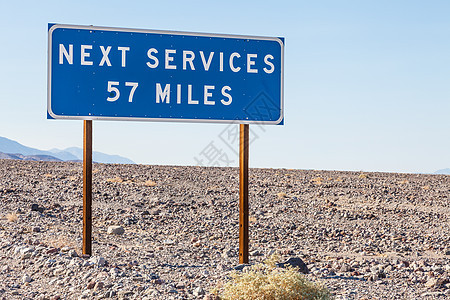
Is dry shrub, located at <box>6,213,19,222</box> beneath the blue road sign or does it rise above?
beneath

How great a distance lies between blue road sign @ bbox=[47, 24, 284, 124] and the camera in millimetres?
8188

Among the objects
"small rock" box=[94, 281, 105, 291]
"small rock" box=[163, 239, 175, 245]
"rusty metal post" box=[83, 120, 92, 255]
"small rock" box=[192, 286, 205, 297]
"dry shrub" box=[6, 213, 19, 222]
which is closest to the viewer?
"small rock" box=[192, 286, 205, 297]

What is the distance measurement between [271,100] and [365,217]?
8.50m

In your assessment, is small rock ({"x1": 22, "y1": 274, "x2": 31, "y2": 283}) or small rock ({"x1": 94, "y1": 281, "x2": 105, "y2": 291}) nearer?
small rock ({"x1": 94, "y1": 281, "x2": 105, "y2": 291})

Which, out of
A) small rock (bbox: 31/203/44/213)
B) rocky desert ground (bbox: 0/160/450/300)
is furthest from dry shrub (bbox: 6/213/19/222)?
small rock (bbox: 31/203/44/213)

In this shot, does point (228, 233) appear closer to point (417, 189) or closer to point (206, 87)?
point (206, 87)

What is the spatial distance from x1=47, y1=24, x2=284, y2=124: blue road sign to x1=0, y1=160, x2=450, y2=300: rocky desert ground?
2711 millimetres

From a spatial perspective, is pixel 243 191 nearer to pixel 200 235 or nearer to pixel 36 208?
pixel 200 235

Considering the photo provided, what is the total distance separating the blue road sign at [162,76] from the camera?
322 inches

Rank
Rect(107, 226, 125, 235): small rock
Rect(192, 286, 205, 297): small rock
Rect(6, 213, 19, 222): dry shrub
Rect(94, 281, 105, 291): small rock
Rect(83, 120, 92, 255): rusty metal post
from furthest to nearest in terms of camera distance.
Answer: Rect(6, 213, 19, 222): dry shrub, Rect(107, 226, 125, 235): small rock, Rect(83, 120, 92, 255): rusty metal post, Rect(94, 281, 105, 291): small rock, Rect(192, 286, 205, 297): small rock

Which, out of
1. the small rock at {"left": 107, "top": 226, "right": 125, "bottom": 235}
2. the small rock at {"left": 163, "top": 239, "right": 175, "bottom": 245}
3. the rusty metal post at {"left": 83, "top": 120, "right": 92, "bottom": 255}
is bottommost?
the small rock at {"left": 163, "top": 239, "right": 175, "bottom": 245}

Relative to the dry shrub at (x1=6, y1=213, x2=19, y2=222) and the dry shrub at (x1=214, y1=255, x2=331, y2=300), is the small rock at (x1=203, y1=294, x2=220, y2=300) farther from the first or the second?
the dry shrub at (x1=6, y1=213, x2=19, y2=222)

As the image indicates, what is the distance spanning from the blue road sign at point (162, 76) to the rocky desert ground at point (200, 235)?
2711 millimetres

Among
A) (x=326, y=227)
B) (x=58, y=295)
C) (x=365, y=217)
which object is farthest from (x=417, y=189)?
(x=58, y=295)
